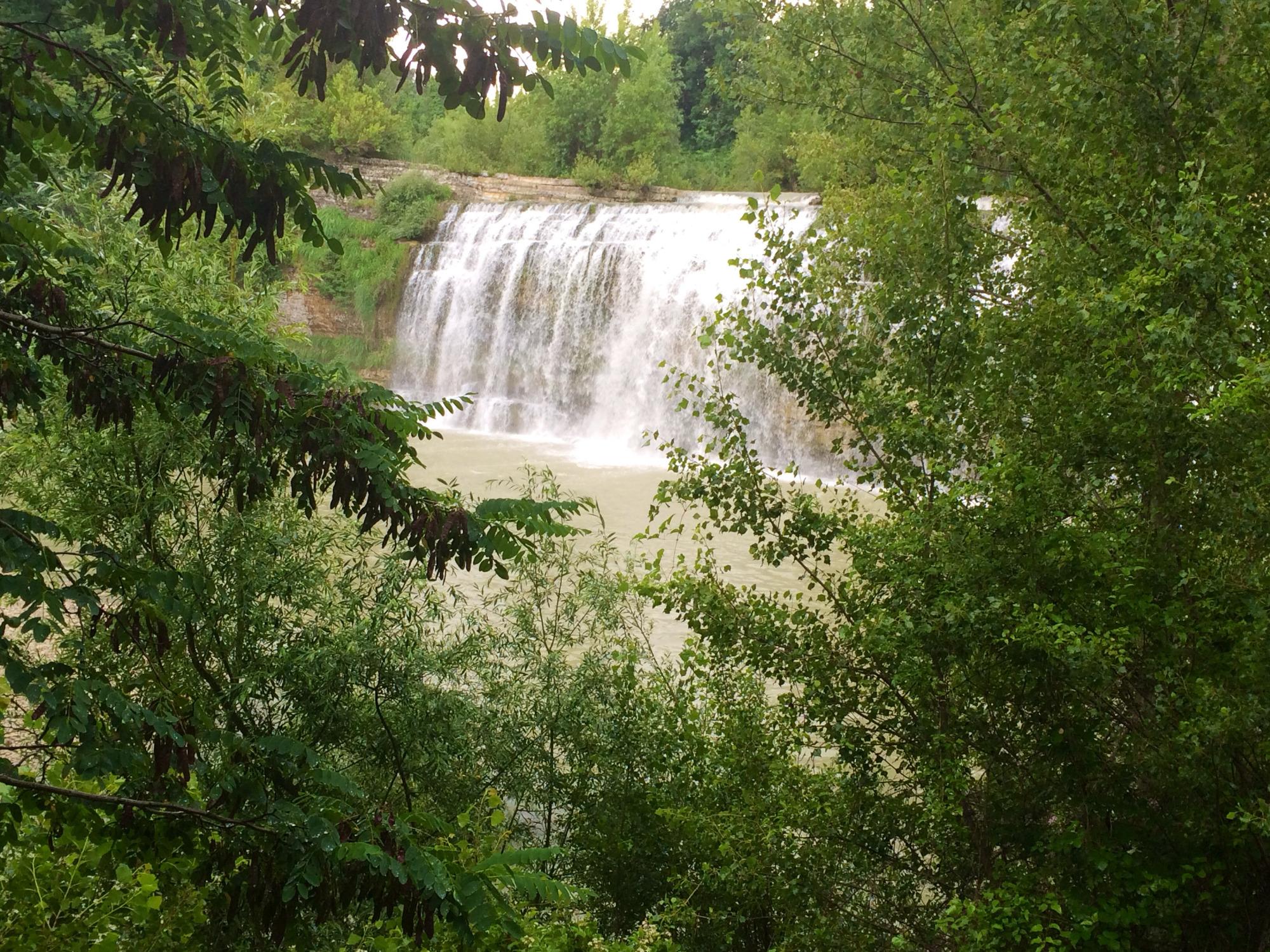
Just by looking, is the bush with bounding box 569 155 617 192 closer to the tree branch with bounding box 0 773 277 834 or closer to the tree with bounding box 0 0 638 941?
the tree with bounding box 0 0 638 941

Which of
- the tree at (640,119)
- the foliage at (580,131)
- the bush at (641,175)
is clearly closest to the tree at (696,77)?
the foliage at (580,131)

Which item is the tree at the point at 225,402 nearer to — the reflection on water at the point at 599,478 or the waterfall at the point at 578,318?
the reflection on water at the point at 599,478

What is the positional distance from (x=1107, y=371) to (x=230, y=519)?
493 centimetres

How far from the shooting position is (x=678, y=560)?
258 inches

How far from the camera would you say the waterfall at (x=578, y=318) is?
75.8ft

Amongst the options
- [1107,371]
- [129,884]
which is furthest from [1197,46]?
[129,884]

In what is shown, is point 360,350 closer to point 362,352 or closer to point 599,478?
point 362,352

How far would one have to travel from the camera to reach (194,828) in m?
4.17

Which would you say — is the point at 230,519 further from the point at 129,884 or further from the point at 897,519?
the point at 897,519

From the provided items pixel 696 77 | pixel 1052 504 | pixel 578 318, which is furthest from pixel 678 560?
pixel 696 77

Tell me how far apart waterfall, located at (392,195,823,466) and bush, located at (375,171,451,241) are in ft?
2.56

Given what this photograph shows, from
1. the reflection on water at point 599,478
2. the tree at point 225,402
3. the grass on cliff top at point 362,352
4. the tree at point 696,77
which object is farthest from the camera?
the tree at point 696,77

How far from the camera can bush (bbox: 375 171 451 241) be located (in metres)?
28.9

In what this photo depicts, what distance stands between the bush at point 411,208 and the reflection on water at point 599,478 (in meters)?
7.14
